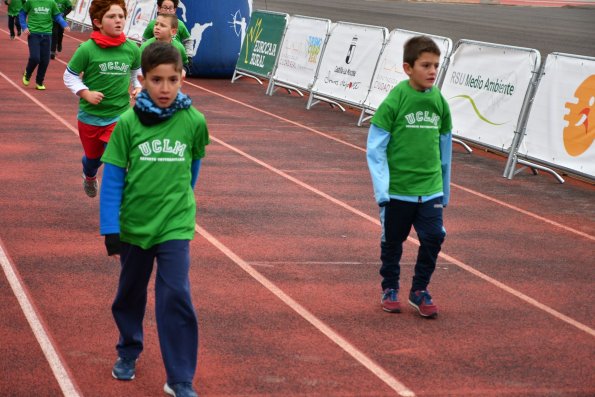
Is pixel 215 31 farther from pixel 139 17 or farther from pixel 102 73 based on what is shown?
pixel 102 73

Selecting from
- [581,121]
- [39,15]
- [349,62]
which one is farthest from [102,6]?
[39,15]

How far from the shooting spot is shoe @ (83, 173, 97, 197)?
33.6ft

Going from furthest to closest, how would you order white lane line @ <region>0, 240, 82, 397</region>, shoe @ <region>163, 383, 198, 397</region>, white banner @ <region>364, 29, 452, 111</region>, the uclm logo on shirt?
white banner @ <region>364, 29, 452, 111</region> → the uclm logo on shirt → white lane line @ <region>0, 240, 82, 397</region> → shoe @ <region>163, 383, 198, 397</region>

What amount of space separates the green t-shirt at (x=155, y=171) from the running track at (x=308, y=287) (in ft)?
3.06

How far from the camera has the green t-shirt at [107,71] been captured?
30.3ft

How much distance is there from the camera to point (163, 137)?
5.32m

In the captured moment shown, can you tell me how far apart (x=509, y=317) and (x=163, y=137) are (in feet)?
10.7

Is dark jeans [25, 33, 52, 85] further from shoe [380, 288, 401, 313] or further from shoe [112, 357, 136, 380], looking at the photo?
shoe [112, 357, 136, 380]

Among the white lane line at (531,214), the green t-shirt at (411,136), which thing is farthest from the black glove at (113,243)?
the white lane line at (531,214)

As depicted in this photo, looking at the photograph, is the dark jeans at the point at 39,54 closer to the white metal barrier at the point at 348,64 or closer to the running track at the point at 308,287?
the white metal barrier at the point at 348,64

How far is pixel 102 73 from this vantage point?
9.35 metres

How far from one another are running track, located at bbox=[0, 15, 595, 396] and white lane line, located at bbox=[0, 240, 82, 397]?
14 mm

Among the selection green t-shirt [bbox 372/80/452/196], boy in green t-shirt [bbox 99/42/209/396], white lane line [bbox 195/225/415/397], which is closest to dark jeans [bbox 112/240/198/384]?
boy in green t-shirt [bbox 99/42/209/396]

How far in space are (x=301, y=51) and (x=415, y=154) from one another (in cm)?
1312
